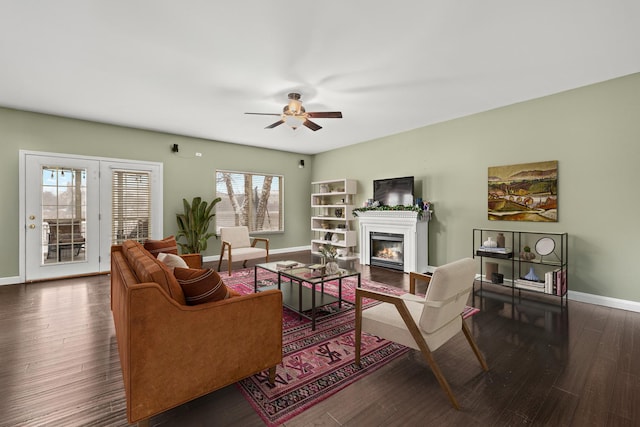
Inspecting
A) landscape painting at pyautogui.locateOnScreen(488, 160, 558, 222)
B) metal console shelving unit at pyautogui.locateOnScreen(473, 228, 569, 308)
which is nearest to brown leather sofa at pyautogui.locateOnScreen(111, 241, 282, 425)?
metal console shelving unit at pyautogui.locateOnScreen(473, 228, 569, 308)

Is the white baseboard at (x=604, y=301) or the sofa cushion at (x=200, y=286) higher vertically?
the sofa cushion at (x=200, y=286)

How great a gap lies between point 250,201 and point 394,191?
11.7ft

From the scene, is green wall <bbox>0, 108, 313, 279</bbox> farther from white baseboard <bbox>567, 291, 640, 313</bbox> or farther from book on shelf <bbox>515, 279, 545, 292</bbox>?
white baseboard <bbox>567, 291, 640, 313</bbox>

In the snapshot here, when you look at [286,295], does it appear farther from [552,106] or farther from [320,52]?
[552,106]

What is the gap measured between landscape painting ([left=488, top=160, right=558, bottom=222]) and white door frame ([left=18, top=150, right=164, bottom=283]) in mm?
6161

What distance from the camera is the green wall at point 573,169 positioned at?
138 inches

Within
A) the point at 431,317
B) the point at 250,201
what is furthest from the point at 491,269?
the point at 250,201

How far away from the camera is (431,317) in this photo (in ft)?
6.26

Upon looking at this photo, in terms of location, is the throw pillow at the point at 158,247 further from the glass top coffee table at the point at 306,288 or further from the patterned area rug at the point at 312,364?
the patterned area rug at the point at 312,364

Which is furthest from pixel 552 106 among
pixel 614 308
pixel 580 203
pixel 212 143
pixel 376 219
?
pixel 212 143

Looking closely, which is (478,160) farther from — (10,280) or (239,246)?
(10,280)

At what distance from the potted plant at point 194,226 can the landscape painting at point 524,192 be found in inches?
210

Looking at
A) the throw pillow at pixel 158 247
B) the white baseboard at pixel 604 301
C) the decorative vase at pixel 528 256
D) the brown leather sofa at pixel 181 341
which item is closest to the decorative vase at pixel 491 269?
the decorative vase at pixel 528 256

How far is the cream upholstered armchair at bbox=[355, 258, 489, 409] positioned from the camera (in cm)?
184
